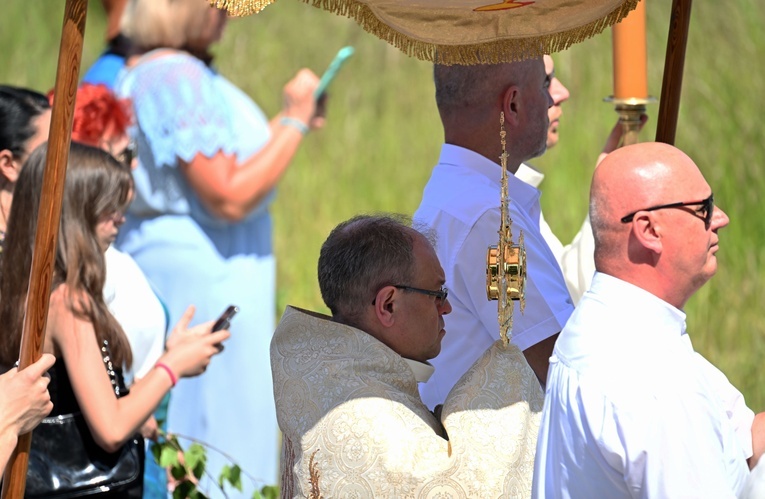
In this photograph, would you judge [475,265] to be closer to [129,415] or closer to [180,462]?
[129,415]

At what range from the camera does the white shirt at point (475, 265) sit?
324 centimetres

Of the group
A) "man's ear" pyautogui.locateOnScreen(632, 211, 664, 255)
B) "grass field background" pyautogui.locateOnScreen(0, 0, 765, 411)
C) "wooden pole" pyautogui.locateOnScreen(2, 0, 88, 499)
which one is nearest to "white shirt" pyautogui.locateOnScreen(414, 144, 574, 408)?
"man's ear" pyautogui.locateOnScreen(632, 211, 664, 255)

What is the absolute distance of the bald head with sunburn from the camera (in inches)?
99.3

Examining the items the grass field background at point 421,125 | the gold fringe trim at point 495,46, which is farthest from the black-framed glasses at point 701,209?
the grass field background at point 421,125

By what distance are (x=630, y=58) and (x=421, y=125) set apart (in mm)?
5814

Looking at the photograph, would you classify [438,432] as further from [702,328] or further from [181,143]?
[702,328]

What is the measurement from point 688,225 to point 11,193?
7.35 ft

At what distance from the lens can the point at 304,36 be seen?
10734 millimetres

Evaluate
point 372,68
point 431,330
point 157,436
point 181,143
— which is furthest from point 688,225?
point 372,68

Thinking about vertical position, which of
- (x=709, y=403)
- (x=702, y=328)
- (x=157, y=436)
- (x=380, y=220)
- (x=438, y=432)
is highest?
(x=380, y=220)

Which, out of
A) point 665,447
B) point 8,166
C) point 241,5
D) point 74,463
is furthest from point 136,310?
point 665,447

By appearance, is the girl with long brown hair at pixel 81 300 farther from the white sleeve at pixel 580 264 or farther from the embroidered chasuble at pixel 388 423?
the white sleeve at pixel 580 264

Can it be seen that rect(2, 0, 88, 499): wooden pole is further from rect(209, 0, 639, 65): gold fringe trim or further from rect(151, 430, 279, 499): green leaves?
rect(151, 430, 279, 499): green leaves

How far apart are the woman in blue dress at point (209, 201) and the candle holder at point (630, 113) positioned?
68.6 inches
